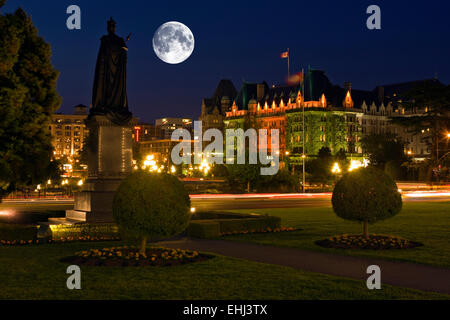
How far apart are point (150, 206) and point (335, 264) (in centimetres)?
545

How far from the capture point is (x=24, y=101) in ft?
82.4

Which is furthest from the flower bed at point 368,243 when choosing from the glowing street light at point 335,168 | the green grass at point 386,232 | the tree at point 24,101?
the glowing street light at point 335,168

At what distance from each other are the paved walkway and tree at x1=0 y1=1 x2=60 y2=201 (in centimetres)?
760

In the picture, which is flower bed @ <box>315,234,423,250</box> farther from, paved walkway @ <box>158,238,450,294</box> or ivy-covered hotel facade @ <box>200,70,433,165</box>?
ivy-covered hotel facade @ <box>200,70,433,165</box>

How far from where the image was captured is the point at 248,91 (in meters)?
180

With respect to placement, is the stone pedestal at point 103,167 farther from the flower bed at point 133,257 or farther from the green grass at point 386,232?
the flower bed at point 133,257

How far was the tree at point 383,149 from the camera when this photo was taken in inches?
5103

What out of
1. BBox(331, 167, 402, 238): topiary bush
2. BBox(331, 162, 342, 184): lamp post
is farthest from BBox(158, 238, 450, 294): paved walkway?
BBox(331, 162, 342, 184): lamp post

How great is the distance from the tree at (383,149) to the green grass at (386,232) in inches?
3614

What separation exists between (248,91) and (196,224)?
158061 mm

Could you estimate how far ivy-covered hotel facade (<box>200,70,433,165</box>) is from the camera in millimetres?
149625
